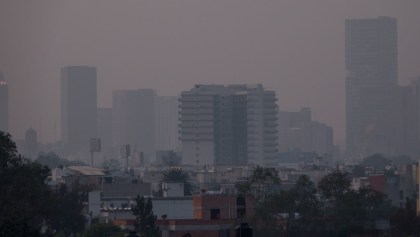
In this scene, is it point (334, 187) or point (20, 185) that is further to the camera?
point (334, 187)

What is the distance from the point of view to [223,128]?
194 meters

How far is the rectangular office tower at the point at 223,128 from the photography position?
19050 centimetres

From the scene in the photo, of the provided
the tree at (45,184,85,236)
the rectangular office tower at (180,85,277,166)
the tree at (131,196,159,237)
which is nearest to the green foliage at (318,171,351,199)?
the tree at (45,184,85,236)

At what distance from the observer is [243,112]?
19588 centimetres

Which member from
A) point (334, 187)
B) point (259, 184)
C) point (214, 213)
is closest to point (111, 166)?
point (214, 213)

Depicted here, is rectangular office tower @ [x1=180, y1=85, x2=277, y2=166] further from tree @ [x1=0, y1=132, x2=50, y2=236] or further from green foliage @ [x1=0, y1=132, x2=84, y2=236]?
tree @ [x1=0, y1=132, x2=50, y2=236]

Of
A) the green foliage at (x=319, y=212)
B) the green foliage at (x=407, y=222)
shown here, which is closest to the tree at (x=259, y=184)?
the green foliage at (x=319, y=212)

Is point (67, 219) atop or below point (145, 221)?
atop

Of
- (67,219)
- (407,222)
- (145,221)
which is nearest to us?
(145,221)

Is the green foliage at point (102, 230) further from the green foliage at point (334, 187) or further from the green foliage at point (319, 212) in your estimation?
the green foliage at point (334, 187)

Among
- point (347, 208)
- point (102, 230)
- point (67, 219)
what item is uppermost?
point (347, 208)

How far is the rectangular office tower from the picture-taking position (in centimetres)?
19050

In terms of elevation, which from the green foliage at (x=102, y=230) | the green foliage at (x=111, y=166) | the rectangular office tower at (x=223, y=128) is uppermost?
the rectangular office tower at (x=223, y=128)

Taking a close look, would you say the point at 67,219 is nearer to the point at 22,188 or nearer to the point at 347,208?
the point at 347,208
